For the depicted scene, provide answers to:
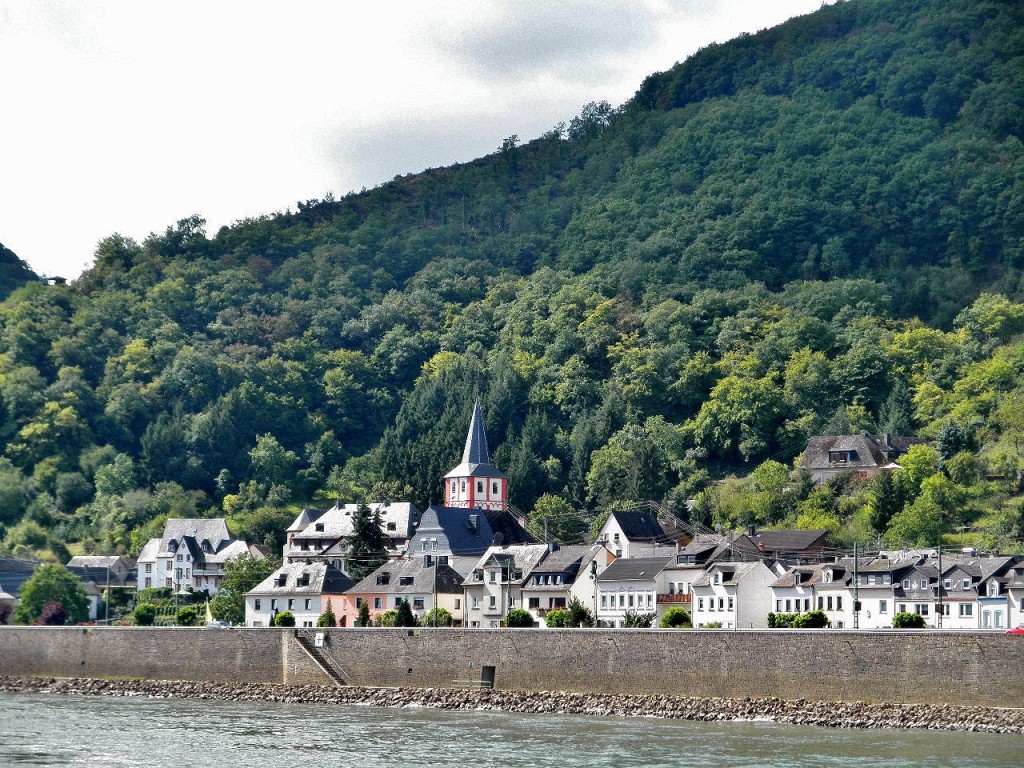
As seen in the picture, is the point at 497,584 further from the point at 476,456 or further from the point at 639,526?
the point at 476,456

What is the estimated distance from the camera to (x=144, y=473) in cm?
13438

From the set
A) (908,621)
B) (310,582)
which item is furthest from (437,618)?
(908,621)

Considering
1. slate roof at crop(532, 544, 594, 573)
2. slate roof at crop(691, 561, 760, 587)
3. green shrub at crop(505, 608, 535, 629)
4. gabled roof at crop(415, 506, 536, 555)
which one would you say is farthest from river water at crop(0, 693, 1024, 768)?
gabled roof at crop(415, 506, 536, 555)

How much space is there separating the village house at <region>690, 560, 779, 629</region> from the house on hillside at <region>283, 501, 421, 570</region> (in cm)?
2707

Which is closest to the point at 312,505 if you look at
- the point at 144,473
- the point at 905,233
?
the point at 144,473

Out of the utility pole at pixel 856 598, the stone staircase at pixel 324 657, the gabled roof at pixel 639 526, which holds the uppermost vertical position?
the gabled roof at pixel 639 526

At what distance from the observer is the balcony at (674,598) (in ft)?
251

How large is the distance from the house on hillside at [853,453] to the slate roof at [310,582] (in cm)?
3187

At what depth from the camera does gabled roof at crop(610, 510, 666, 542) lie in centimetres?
8862

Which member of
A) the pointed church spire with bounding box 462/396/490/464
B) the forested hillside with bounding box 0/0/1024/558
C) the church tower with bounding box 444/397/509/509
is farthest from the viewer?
the forested hillside with bounding box 0/0/1024/558

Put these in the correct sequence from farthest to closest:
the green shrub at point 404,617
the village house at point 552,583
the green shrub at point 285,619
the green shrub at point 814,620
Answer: the village house at point 552,583 < the green shrub at point 285,619 < the green shrub at point 404,617 < the green shrub at point 814,620

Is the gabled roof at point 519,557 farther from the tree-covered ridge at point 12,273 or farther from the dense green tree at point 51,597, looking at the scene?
the tree-covered ridge at point 12,273

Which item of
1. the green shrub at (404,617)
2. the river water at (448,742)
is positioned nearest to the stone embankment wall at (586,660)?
the river water at (448,742)

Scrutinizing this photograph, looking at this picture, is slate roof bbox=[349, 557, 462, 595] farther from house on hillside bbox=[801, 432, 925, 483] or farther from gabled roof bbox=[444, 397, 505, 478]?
house on hillside bbox=[801, 432, 925, 483]
